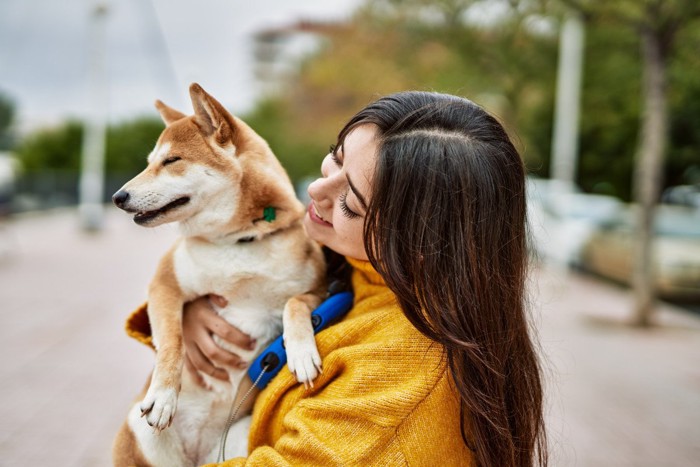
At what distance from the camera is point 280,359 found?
2021mm

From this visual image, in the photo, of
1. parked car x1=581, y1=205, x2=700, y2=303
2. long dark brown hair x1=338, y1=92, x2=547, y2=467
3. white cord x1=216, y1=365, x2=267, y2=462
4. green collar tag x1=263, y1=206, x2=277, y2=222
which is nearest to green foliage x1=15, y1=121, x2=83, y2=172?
parked car x1=581, y1=205, x2=700, y2=303

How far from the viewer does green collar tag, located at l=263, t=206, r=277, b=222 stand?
2367 mm

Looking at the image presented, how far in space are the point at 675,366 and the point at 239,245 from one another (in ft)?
21.5

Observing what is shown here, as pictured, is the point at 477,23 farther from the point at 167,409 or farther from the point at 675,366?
the point at 167,409

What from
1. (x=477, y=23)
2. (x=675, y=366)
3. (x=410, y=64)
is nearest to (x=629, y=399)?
(x=675, y=366)

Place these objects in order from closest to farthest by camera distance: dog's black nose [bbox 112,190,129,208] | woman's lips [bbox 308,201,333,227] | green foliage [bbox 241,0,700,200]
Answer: woman's lips [bbox 308,201,333,227] → dog's black nose [bbox 112,190,129,208] → green foliage [bbox 241,0,700,200]

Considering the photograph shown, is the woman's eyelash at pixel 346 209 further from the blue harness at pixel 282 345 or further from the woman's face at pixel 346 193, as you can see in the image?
the blue harness at pixel 282 345

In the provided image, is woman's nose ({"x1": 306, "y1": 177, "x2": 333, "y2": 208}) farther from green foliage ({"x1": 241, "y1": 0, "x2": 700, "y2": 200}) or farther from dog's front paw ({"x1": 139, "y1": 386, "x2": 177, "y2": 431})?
green foliage ({"x1": 241, "y1": 0, "x2": 700, "y2": 200})

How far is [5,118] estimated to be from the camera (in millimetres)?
21812

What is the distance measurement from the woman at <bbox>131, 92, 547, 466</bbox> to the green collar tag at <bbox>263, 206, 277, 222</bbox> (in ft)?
1.80

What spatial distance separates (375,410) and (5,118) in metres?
23.3

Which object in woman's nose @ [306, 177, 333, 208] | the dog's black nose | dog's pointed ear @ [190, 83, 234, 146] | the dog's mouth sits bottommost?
the dog's mouth

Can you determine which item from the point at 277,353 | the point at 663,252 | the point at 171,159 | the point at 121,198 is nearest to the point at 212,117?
the point at 171,159

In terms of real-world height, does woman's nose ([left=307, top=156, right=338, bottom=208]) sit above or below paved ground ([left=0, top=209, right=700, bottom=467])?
above
